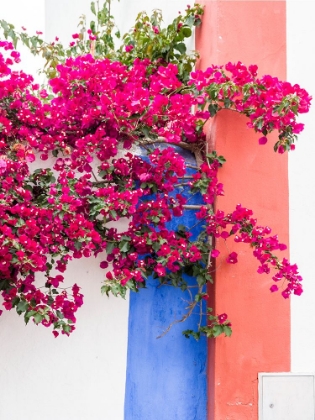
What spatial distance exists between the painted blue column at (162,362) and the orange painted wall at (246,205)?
9 cm

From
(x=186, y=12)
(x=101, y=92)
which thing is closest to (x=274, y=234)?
(x=101, y=92)

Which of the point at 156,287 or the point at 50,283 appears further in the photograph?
the point at 156,287

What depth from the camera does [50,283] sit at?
252cm

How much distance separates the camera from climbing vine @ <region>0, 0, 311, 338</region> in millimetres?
2391

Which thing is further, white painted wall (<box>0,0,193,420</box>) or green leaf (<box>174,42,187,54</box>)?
green leaf (<box>174,42,187,54</box>)

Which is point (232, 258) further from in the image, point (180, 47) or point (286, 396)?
point (180, 47)

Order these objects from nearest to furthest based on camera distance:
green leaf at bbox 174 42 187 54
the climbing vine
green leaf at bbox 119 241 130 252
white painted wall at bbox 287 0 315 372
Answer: the climbing vine, green leaf at bbox 119 241 130 252, white painted wall at bbox 287 0 315 372, green leaf at bbox 174 42 187 54

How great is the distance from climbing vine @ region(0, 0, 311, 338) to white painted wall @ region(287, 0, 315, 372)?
0.15 metres

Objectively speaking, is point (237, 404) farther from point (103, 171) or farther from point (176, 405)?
point (103, 171)

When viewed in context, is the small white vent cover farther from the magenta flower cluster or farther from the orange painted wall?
the magenta flower cluster

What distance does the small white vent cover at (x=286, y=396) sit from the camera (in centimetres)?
268

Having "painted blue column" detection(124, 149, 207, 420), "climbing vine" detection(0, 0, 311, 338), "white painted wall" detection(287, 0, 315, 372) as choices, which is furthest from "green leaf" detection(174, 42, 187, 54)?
"painted blue column" detection(124, 149, 207, 420)

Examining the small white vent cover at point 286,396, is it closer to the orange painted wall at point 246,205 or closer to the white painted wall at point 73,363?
the orange painted wall at point 246,205

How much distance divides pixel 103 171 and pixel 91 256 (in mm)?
435
